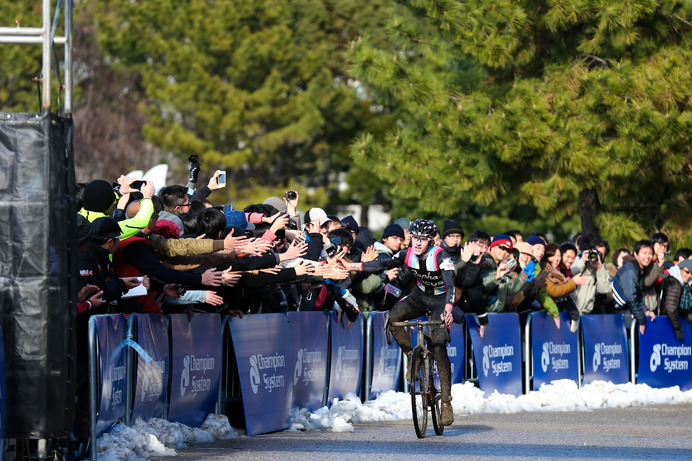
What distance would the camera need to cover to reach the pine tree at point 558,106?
24969 mm

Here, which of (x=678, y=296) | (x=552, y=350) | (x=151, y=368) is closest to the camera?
(x=151, y=368)

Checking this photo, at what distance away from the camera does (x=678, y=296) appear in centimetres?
1889

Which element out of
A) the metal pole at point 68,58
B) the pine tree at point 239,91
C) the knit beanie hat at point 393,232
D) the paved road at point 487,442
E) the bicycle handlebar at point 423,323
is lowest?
the paved road at point 487,442

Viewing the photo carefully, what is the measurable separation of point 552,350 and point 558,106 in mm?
9498

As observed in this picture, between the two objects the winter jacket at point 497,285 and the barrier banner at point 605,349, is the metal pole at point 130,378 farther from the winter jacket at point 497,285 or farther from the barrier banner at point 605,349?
the barrier banner at point 605,349

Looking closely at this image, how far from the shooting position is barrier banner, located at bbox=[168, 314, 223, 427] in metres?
10.8

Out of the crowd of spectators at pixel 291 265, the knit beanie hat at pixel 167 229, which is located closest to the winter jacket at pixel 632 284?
the crowd of spectators at pixel 291 265

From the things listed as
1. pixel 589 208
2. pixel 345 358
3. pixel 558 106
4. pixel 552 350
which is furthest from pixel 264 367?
pixel 589 208

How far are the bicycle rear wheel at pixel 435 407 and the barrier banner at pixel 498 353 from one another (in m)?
3.38

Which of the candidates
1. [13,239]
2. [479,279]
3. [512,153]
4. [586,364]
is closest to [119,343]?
[13,239]

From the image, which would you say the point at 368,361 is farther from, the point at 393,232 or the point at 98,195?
the point at 98,195

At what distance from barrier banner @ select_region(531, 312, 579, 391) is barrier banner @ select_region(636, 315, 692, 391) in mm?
1548

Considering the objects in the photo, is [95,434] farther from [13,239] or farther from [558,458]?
[558,458]

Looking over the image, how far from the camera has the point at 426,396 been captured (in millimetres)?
12156
